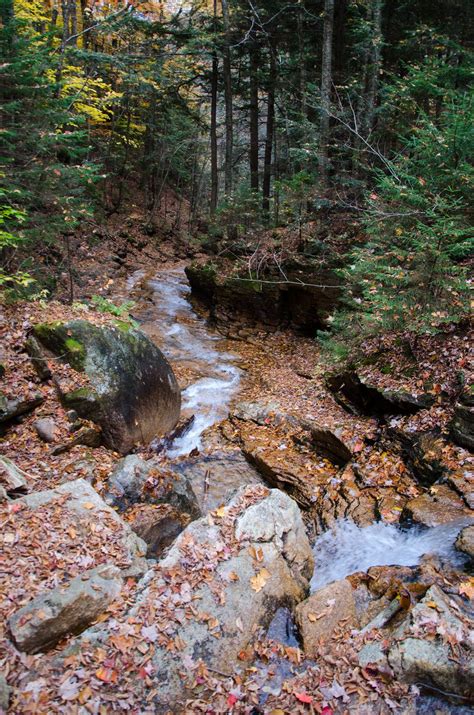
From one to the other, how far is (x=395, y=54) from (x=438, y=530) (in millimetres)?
17662

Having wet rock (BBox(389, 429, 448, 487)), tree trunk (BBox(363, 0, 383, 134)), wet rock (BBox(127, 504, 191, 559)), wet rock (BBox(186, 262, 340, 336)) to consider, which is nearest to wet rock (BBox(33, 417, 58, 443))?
wet rock (BBox(127, 504, 191, 559))

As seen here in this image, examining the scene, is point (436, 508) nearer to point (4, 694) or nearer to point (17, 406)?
point (4, 694)

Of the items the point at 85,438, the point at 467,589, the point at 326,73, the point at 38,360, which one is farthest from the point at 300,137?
the point at 467,589

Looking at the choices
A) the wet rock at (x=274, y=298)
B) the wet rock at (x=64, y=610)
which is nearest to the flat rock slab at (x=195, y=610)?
the wet rock at (x=64, y=610)

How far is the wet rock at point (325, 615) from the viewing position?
401cm

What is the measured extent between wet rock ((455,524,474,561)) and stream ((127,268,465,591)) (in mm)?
112

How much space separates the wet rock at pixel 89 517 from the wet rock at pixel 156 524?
71 cm

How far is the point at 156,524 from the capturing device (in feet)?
19.1

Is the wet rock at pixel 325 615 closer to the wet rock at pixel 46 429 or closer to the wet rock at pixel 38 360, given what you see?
the wet rock at pixel 46 429

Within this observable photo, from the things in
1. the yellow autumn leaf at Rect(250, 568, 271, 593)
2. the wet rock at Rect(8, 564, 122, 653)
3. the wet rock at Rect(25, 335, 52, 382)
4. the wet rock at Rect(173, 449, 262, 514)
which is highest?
the wet rock at Rect(25, 335, 52, 382)

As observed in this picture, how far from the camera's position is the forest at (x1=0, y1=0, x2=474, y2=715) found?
3523mm

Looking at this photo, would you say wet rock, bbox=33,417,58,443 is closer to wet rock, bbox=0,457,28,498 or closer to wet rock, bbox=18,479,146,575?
wet rock, bbox=0,457,28,498

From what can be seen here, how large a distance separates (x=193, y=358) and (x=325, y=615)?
31.2 feet

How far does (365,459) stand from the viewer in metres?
7.07
